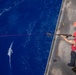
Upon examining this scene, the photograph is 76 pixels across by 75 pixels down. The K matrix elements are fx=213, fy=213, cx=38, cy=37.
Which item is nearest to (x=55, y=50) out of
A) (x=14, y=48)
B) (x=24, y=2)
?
(x=14, y=48)

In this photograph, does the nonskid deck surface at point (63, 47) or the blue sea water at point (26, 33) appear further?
the blue sea water at point (26, 33)

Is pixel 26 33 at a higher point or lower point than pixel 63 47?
higher

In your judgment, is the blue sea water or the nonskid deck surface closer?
the nonskid deck surface

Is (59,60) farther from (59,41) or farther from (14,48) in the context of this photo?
(14,48)

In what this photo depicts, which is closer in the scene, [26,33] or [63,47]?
[63,47]
